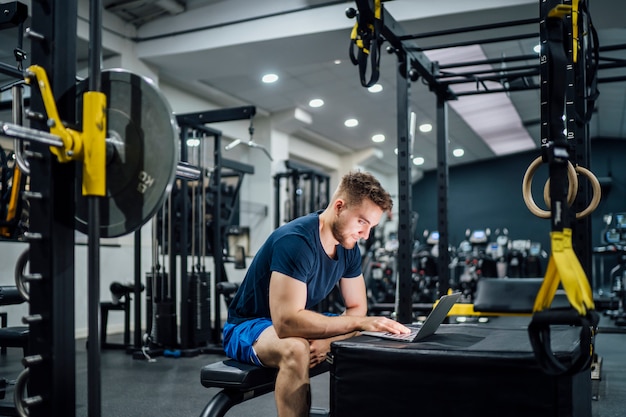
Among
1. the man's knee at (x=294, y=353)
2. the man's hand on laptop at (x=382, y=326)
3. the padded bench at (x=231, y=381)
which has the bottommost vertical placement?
the padded bench at (x=231, y=381)

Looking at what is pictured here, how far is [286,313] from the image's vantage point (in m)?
1.96

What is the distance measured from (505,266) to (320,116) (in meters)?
4.58

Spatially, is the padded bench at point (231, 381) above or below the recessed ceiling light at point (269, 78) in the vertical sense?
below

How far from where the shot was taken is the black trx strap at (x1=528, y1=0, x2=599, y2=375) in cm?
115

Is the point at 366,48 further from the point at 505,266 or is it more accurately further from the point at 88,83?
the point at 505,266

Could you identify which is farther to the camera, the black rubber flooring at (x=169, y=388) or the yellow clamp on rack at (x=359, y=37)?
the black rubber flooring at (x=169, y=388)

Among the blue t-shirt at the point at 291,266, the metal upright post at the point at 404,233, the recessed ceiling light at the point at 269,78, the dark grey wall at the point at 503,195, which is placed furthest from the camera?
the dark grey wall at the point at 503,195

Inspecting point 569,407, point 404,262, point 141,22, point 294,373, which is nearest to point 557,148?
point 569,407

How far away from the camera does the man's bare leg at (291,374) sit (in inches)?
76.2

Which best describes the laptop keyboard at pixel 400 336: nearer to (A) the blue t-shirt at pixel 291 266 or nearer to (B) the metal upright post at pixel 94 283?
(A) the blue t-shirt at pixel 291 266

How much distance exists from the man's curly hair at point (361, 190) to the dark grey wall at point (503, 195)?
12065mm

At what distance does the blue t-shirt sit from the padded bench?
23cm

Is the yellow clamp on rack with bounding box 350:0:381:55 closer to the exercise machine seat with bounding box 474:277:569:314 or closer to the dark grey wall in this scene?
the exercise machine seat with bounding box 474:277:569:314

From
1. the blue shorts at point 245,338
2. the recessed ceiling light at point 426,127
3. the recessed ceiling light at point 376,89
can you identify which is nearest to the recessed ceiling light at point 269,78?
the recessed ceiling light at point 376,89
